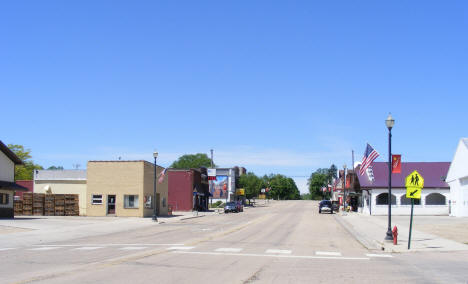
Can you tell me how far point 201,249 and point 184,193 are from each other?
51.9 metres

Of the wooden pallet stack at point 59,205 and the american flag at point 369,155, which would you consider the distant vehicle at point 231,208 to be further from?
the american flag at point 369,155

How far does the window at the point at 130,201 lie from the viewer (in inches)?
1892

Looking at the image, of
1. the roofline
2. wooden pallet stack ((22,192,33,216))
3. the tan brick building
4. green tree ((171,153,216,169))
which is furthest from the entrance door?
green tree ((171,153,216,169))

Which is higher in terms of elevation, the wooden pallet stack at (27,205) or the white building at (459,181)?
the white building at (459,181)

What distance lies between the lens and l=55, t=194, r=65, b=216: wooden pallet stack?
49.0 meters

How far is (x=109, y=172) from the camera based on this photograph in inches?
1912

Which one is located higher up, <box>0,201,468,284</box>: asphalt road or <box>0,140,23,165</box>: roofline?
<box>0,140,23,165</box>: roofline

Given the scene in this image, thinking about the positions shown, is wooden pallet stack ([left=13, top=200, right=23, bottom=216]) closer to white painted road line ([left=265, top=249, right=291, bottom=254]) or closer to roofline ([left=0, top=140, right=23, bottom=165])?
roofline ([left=0, top=140, right=23, bottom=165])

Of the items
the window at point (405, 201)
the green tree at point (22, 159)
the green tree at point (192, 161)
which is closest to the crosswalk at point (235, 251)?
the window at point (405, 201)

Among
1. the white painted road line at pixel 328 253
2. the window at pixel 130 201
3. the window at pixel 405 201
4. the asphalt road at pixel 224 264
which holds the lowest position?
the window at pixel 405 201

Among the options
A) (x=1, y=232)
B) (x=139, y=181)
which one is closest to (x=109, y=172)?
(x=139, y=181)

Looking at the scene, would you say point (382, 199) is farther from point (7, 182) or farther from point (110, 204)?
point (7, 182)

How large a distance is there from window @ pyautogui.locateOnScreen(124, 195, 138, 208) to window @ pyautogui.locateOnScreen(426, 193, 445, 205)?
35.5 metres

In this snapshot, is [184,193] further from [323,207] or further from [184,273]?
[184,273]
